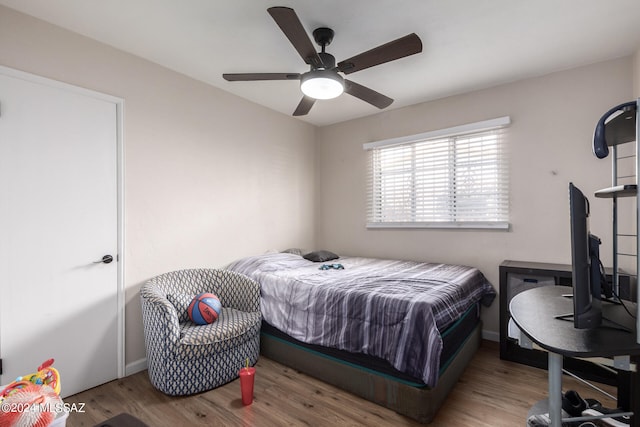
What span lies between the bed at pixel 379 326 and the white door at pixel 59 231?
1294 millimetres

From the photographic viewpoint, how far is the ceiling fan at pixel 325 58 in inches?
69.3

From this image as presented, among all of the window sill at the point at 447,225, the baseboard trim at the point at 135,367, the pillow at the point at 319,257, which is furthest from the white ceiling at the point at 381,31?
the baseboard trim at the point at 135,367

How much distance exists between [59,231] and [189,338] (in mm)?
1207

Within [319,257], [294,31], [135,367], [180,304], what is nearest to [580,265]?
[294,31]

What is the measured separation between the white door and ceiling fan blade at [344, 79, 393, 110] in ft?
→ 6.20

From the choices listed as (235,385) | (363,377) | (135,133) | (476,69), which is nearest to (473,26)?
(476,69)

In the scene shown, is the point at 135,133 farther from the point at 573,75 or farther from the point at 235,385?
the point at 573,75

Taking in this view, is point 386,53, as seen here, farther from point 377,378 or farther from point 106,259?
point 106,259

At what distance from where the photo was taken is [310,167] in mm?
4516

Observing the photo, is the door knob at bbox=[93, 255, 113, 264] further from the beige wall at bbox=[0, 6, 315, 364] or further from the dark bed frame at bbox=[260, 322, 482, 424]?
the dark bed frame at bbox=[260, 322, 482, 424]

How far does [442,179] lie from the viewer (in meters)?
3.52

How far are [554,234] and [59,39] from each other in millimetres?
4368

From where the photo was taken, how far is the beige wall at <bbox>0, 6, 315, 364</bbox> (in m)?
2.29

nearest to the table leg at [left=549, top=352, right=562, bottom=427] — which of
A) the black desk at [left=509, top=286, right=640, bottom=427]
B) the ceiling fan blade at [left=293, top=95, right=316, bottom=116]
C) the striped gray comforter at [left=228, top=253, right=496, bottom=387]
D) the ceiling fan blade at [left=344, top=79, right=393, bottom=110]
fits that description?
the black desk at [left=509, top=286, right=640, bottom=427]
